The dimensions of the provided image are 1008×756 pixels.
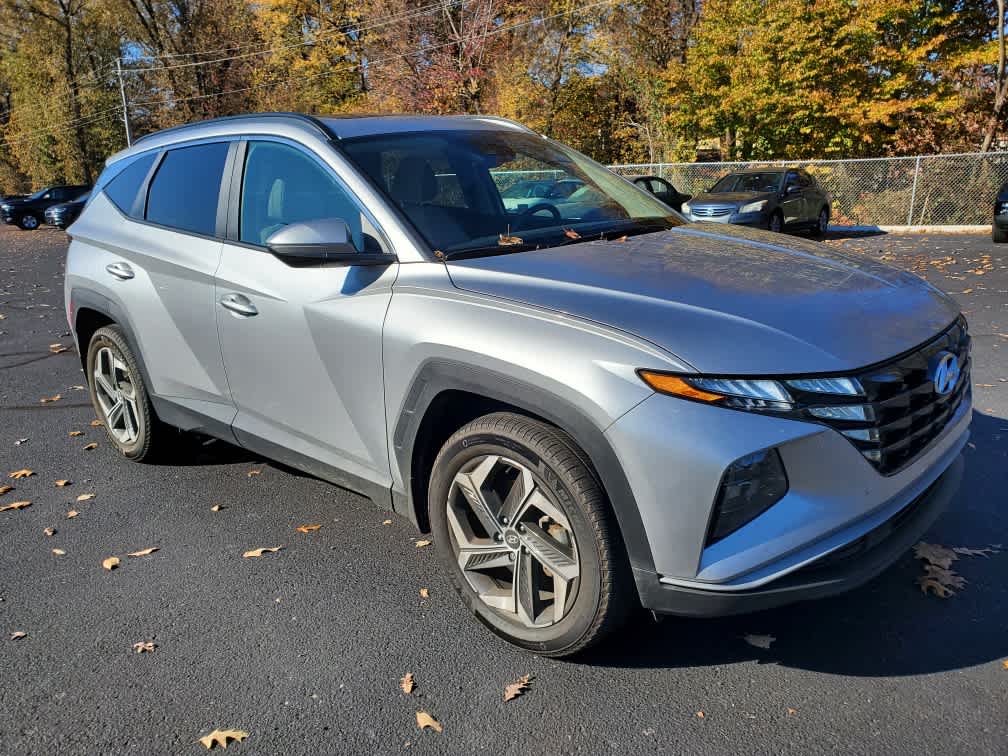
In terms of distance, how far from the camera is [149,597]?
331 cm

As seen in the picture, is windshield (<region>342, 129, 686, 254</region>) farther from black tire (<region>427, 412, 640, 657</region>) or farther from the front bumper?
the front bumper

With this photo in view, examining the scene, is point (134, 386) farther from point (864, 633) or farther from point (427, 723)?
point (864, 633)

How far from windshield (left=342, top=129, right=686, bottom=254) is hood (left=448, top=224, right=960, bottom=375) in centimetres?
21

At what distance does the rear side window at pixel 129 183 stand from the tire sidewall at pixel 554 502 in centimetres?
262

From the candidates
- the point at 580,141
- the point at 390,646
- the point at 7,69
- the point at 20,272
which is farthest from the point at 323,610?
the point at 7,69

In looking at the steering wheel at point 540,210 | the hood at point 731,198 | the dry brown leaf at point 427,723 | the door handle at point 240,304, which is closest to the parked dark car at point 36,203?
the hood at point 731,198

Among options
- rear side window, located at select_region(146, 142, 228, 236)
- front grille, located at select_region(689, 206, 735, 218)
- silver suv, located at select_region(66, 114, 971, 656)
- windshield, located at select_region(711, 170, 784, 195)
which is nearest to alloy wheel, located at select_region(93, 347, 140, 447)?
silver suv, located at select_region(66, 114, 971, 656)

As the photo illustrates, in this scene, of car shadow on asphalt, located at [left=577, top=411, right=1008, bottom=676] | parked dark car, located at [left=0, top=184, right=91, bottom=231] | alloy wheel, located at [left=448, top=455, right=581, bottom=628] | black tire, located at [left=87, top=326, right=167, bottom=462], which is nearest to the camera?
alloy wheel, located at [left=448, top=455, right=581, bottom=628]

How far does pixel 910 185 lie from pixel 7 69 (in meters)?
54.5

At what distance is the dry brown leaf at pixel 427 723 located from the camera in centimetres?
249

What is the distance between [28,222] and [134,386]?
1375 inches

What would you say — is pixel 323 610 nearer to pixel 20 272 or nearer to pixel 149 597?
pixel 149 597

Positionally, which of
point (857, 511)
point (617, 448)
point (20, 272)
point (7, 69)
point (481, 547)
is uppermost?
point (7, 69)

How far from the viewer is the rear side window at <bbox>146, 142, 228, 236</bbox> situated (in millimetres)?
3789
